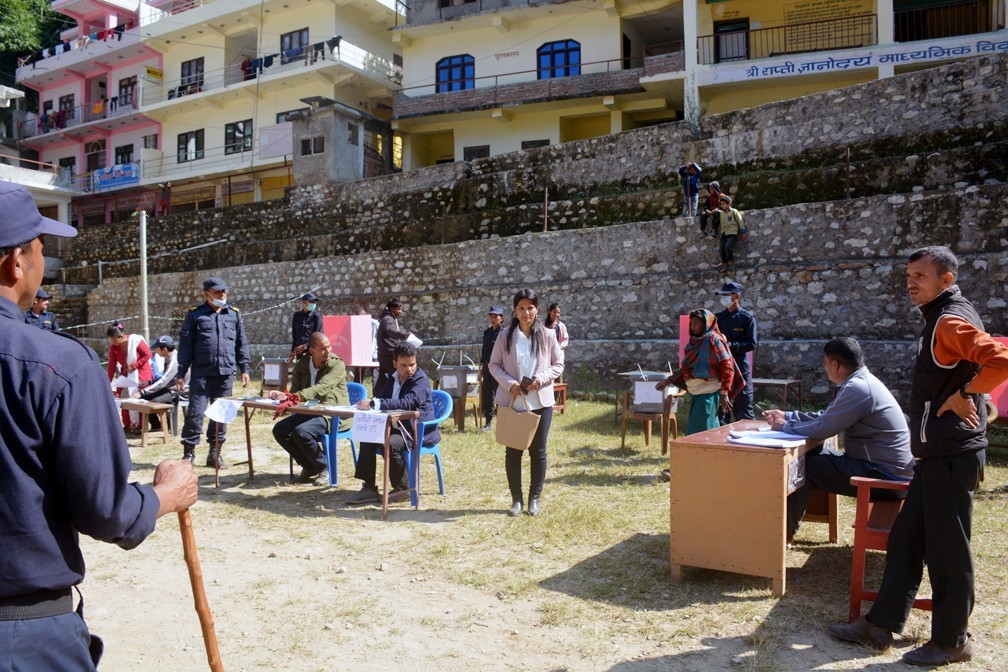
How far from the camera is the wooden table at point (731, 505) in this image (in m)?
3.64

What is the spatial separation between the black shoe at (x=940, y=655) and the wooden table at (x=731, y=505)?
763 millimetres

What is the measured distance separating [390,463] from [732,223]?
7215mm

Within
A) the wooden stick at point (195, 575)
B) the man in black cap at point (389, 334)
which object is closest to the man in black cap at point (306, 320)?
the man in black cap at point (389, 334)

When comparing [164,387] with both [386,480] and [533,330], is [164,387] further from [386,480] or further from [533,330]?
[533,330]

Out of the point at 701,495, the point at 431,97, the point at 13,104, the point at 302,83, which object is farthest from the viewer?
the point at 13,104

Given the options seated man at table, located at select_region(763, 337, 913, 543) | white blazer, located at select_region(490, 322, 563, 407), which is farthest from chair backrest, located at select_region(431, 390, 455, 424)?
seated man at table, located at select_region(763, 337, 913, 543)

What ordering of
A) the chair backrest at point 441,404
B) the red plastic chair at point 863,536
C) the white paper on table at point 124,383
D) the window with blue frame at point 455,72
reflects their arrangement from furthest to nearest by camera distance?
the window with blue frame at point 455,72
the white paper on table at point 124,383
the chair backrest at point 441,404
the red plastic chair at point 863,536

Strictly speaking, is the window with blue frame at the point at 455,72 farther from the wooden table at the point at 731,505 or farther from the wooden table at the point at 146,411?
the wooden table at the point at 731,505

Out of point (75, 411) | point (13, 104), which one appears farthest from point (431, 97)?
point (13, 104)

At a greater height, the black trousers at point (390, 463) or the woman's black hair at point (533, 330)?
the woman's black hair at point (533, 330)

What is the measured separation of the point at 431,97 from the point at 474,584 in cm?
2033

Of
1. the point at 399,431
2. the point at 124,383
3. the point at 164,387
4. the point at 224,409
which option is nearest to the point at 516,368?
the point at 399,431

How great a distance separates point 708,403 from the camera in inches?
239

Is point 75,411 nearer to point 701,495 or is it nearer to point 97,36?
point 701,495
